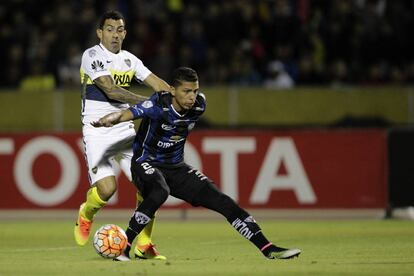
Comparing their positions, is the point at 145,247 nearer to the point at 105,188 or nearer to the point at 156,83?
the point at 105,188

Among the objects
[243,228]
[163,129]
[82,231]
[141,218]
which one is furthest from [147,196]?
[82,231]

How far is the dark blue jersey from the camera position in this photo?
998 cm

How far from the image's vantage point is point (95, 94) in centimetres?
1116

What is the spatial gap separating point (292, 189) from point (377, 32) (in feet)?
14.9

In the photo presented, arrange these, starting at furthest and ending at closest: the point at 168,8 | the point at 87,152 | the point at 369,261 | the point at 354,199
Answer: the point at 168,8
the point at 354,199
the point at 87,152
the point at 369,261

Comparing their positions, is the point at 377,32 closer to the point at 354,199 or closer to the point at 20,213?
the point at 354,199

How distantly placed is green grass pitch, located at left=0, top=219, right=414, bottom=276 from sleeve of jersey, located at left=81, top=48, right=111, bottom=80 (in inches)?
73.0

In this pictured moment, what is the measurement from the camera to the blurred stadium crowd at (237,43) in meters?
19.4

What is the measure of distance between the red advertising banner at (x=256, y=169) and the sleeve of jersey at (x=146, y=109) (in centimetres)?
684

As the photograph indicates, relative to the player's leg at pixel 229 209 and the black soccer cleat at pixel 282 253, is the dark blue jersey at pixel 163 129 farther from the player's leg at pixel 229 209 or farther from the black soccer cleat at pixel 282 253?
the black soccer cleat at pixel 282 253

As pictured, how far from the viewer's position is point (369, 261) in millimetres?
9797

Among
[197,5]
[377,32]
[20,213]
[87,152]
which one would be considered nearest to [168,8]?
[197,5]

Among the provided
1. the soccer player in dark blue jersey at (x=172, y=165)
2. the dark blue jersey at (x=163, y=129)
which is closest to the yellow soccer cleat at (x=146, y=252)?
the soccer player in dark blue jersey at (x=172, y=165)

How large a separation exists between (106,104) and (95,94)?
0.16 meters
